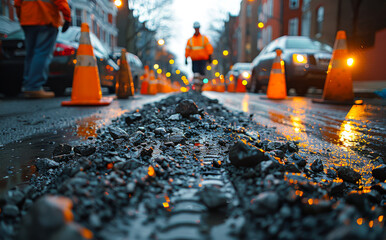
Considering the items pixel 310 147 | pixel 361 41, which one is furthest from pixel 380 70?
pixel 310 147

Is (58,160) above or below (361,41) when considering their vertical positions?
below

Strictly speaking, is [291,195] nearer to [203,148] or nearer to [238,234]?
[238,234]

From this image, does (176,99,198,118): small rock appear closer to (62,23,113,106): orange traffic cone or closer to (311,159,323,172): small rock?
(311,159,323,172): small rock

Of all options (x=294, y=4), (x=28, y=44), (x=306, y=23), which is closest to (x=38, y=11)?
(x=28, y=44)

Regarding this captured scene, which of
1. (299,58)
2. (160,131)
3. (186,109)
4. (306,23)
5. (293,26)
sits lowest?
(160,131)

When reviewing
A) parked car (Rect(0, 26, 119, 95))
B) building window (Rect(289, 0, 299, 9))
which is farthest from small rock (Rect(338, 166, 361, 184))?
building window (Rect(289, 0, 299, 9))

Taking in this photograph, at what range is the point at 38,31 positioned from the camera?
6.35 metres

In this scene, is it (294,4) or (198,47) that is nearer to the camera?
(198,47)

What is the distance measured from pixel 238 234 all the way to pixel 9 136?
244 cm

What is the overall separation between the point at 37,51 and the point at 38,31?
0.43m

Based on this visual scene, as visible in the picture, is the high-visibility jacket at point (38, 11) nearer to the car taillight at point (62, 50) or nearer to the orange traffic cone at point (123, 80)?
the car taillight at point (62, 50)

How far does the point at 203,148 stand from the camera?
2.15 m

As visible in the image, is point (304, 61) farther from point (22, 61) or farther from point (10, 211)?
point (10, 211)

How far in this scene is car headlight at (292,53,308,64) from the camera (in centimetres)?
872
